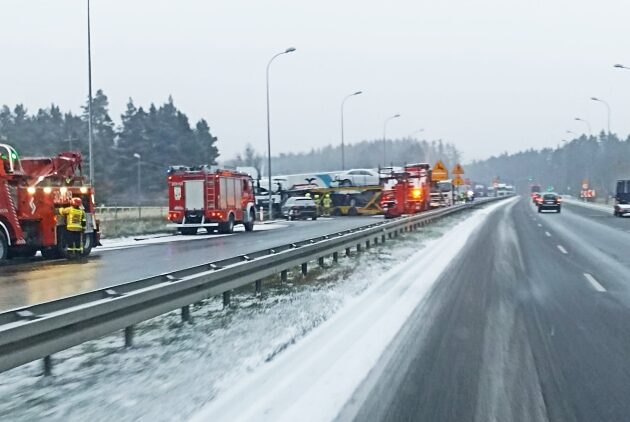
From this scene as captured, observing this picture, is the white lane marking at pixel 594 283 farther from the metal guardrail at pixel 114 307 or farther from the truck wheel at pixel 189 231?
the truck wheel at pixel 189 231

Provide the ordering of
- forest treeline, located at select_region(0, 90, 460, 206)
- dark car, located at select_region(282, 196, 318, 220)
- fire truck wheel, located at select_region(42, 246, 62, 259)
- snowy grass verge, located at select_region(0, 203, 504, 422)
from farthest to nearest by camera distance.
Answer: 1. forest treeline, located at select_region(0, 90, 460, 206)
2. dark car, located at select_region(282, 196, 318, 220)
3. fire truck wheel, located at select_region(42, 246, 62, 259)
4. snowy grass verge, located at select_region(0, 203, 504, 422)

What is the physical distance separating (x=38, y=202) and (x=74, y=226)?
1.31 metres

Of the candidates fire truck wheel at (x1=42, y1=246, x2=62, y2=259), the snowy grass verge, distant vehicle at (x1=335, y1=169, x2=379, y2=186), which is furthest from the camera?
distant vehicle at (x1=335, y1=169, x2=379, y2=186)

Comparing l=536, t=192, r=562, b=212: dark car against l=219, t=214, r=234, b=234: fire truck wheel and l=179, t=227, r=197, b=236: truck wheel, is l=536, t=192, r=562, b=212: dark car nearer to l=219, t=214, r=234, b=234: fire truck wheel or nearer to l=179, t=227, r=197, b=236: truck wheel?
l=219, t=214, r=234, b=234: fire truck wheel

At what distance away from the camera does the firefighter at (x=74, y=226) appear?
69.6 ft

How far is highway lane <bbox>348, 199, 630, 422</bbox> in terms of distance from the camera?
19.8 feet

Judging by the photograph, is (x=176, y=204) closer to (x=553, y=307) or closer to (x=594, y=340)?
(x=553, y=307)

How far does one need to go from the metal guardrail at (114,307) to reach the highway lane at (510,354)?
2.54 meters

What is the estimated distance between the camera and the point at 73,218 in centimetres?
2122

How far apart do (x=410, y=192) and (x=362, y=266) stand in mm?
31882

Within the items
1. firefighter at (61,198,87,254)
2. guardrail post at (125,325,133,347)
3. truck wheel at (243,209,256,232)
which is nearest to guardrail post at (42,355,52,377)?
guardrail post at (125,325,133,347)

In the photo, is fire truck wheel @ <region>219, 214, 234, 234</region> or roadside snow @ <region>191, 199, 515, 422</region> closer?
roadside snow @ <region>191, 199, 515, 422</region>

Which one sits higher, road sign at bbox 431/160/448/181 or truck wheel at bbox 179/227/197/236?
road sign at bbox 431/160/448/181

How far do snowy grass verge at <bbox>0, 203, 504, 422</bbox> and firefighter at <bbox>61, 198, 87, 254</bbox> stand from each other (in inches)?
401
